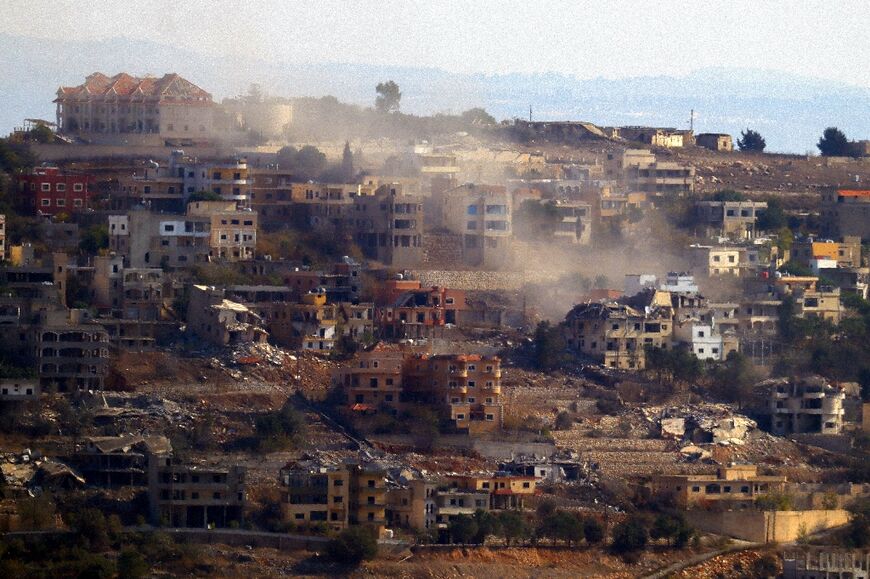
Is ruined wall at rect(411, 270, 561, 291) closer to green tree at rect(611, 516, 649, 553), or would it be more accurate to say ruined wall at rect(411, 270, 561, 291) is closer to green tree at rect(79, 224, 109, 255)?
green tree at rect(79, 224, 109, 255)

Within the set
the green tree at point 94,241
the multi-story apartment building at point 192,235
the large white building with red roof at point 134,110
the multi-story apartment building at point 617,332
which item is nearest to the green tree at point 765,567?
the multi-story apartment building at point 617,332

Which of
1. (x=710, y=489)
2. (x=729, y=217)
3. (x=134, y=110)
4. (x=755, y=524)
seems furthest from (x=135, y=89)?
(x=755, y=524)

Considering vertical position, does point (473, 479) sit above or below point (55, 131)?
below

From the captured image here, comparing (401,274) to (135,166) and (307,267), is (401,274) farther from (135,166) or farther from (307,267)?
(135,166)

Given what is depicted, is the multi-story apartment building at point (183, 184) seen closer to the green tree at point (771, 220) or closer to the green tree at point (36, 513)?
the green tree at point (771, 220)

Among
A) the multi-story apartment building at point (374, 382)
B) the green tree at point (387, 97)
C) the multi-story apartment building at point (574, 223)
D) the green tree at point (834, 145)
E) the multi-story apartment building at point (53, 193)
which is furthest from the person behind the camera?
the green tree at point (834, 145)

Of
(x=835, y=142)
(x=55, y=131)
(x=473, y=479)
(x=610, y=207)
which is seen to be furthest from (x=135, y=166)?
(x=835, y=142)

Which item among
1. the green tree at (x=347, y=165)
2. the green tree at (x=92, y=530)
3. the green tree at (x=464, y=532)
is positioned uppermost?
the green tree at (x=347, y=165)

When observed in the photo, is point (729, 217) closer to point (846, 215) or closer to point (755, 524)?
point (846, 215)
